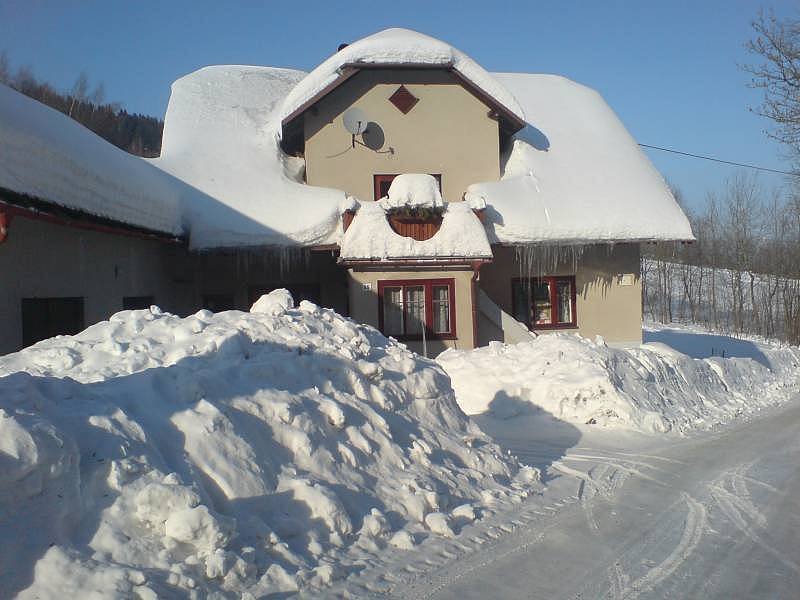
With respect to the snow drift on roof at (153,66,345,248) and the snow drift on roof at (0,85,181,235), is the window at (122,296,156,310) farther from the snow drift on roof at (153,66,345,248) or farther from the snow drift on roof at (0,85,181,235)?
the snow drift on roof at (153,66,345,248)

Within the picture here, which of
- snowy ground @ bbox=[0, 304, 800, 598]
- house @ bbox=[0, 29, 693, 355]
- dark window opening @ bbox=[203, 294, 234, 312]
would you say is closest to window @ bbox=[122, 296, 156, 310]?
house @ bbox=[0, 29, 693, 355]

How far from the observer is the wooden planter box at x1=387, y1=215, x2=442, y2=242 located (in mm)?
17078

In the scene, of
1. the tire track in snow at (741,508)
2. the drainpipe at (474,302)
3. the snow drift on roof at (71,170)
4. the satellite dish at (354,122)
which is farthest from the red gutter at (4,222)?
the satellite dish at (354,122)

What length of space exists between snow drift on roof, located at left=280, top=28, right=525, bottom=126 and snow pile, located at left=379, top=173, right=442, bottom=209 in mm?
3570

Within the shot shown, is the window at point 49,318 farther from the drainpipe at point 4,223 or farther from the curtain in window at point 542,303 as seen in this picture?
the curtain in window at point 542,303

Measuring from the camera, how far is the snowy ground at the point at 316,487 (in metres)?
4.02

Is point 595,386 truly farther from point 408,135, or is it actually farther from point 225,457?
point 408,135

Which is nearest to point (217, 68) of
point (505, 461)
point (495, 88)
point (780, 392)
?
point (495, 88)

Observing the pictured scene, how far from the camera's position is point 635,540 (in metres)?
5.79

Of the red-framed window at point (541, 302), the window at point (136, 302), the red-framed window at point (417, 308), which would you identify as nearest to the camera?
the window at point (136, 302)

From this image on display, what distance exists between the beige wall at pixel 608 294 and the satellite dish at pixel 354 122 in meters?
6.45

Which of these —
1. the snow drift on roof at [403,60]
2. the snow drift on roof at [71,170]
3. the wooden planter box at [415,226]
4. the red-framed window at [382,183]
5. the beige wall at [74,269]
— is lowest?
the beige wall at [74,269]

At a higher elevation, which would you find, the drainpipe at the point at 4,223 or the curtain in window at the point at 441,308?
the drainpipe at the point at 4,223

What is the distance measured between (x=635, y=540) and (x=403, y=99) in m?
15.5
